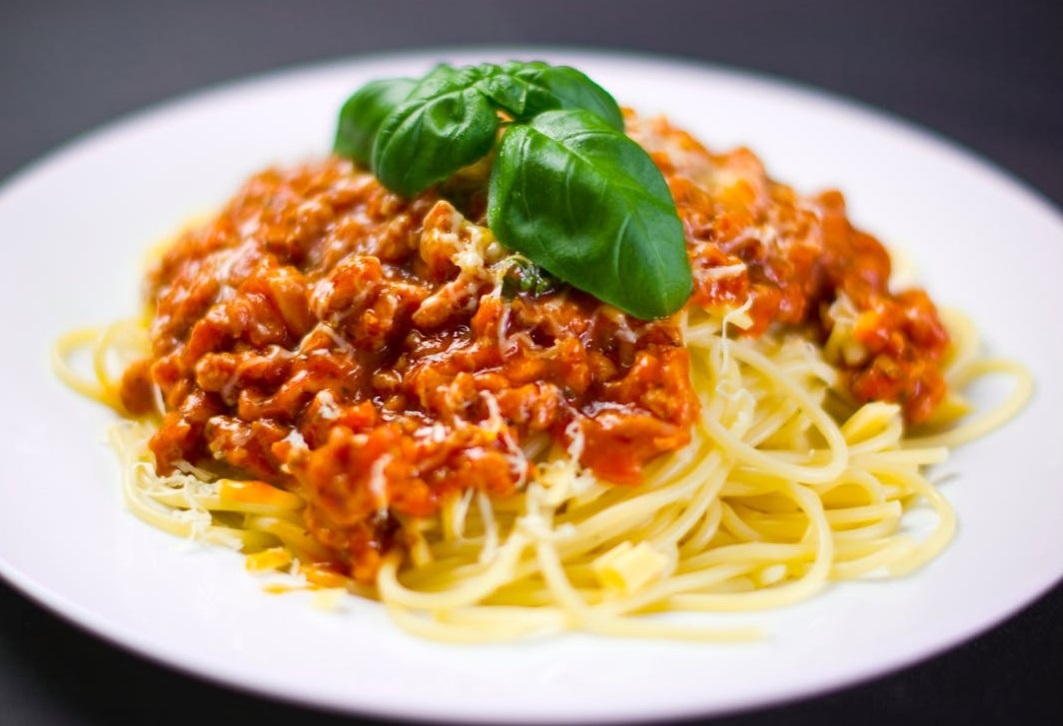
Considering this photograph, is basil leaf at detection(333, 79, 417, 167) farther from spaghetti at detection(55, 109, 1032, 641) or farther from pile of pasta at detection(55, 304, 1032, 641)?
pile of pasta at detection(55, 304, 1032, 641)

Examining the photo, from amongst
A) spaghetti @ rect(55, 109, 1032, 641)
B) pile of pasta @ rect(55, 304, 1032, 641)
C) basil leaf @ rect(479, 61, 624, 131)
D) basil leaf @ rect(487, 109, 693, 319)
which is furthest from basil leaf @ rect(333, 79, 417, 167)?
pile of pasta @ rect(55, 304, 1032, 641)

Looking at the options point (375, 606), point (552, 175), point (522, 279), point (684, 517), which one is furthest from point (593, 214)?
point (375, 606)

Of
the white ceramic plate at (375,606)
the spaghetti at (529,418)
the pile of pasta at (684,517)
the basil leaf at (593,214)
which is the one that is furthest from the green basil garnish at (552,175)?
the white ceramic plate at (375,606)

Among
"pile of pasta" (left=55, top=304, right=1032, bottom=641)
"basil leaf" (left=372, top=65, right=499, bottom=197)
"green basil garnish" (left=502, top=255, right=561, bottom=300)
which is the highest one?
"basil leaf" (left=372, top=65, right=499, bottom=197)

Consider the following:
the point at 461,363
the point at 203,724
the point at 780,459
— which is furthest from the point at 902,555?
the point at 203,724

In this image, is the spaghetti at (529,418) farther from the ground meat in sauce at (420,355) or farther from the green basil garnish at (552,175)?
the green basil garnish at (552,175)
